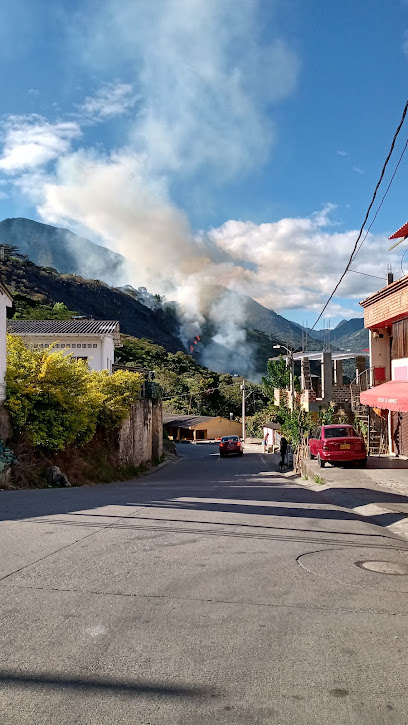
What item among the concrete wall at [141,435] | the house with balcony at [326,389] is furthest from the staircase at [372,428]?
the concrete wall at [141,435]

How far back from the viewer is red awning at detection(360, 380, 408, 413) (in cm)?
1541

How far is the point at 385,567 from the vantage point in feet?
23.6

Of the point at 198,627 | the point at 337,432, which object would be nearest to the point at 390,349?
the point at 337,432

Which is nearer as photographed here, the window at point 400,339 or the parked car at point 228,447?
the window at point 400,339

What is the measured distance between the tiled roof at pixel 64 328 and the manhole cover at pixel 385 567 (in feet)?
104

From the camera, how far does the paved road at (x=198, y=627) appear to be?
11.7 ft

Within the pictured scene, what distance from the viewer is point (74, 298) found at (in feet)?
534

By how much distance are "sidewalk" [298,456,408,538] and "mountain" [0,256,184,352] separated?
3846 inches

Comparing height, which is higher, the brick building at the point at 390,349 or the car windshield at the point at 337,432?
the brick building at the point at 390,349

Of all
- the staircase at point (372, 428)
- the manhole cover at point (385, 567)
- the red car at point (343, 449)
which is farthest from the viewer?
the staircase at point (372, 428)

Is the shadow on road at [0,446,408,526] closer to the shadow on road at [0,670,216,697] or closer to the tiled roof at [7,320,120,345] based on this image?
the shadow on road at [0,670,216,697]

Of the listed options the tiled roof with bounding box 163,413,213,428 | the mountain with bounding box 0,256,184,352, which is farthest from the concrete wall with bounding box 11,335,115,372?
the mountain with bounding box 0,256,184,352

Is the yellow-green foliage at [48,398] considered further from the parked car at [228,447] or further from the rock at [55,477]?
the parked car at [228,447]

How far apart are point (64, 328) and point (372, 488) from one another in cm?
2759
